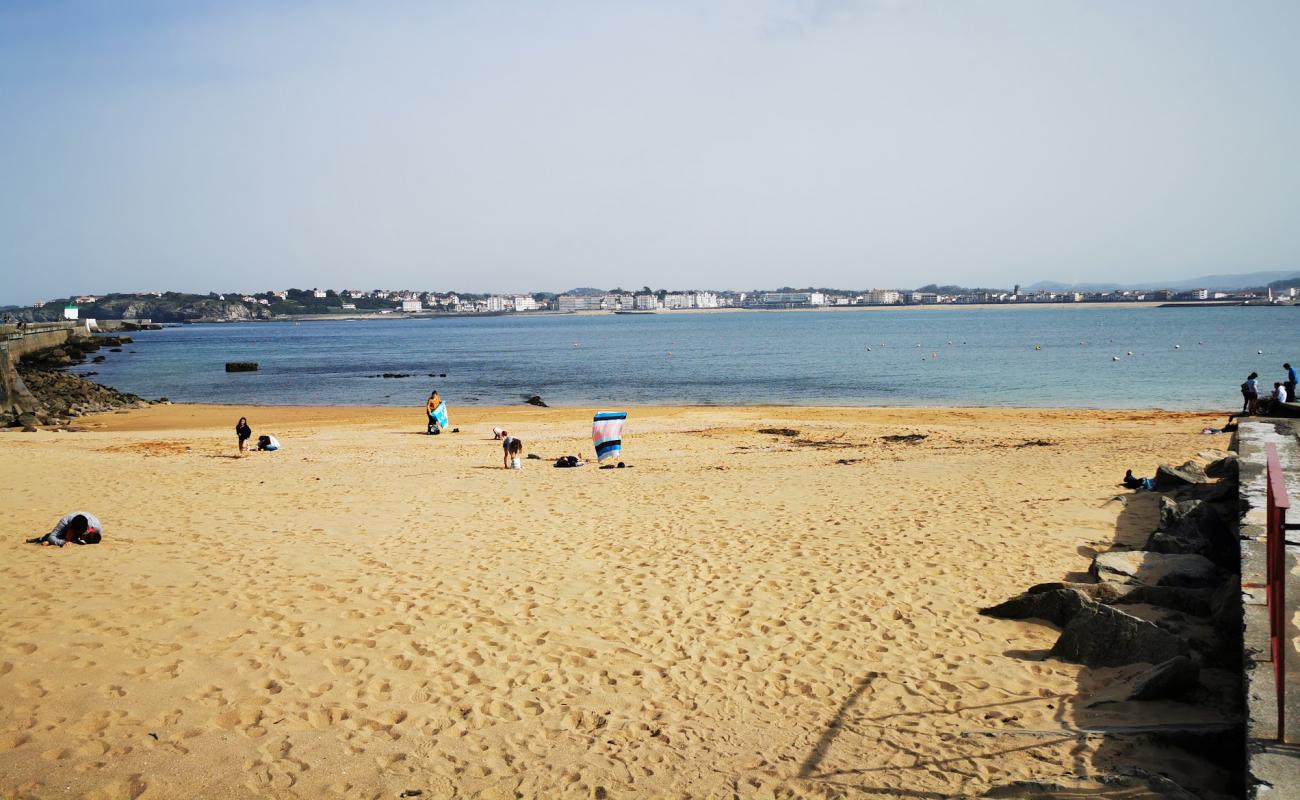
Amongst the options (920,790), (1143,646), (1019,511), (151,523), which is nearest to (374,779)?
(920,790)

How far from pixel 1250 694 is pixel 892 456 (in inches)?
581

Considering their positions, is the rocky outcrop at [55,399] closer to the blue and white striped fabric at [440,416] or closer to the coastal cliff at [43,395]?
the coastal cliff at [43,395]

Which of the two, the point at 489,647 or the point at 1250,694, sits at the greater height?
the point at 1250,694

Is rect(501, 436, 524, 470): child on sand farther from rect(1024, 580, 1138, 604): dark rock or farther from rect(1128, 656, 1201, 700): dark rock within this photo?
rect(1128, 656, 1201, 700): dark rock

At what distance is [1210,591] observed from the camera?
7887mm

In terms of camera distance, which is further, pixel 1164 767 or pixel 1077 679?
pixel 1077 679

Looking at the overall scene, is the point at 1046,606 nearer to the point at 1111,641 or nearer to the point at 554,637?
the point at 1111,641

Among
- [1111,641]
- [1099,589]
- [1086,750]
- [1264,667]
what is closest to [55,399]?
[1099,589]

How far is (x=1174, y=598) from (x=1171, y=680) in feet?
7.46

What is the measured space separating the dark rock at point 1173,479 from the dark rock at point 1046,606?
6276 mm

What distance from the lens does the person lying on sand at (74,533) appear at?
A: 1086cm

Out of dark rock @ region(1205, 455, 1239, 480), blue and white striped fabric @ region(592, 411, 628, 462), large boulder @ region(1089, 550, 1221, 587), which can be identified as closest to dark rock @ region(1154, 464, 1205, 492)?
dark rock @ region(1205, 455, 1239, 480)

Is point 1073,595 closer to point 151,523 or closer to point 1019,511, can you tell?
point 1019,511

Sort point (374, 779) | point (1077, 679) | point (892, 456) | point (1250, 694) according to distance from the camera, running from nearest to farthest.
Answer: point (1250, 694) < point (374, 779) < point (1077, 679) < point (892, 456)
